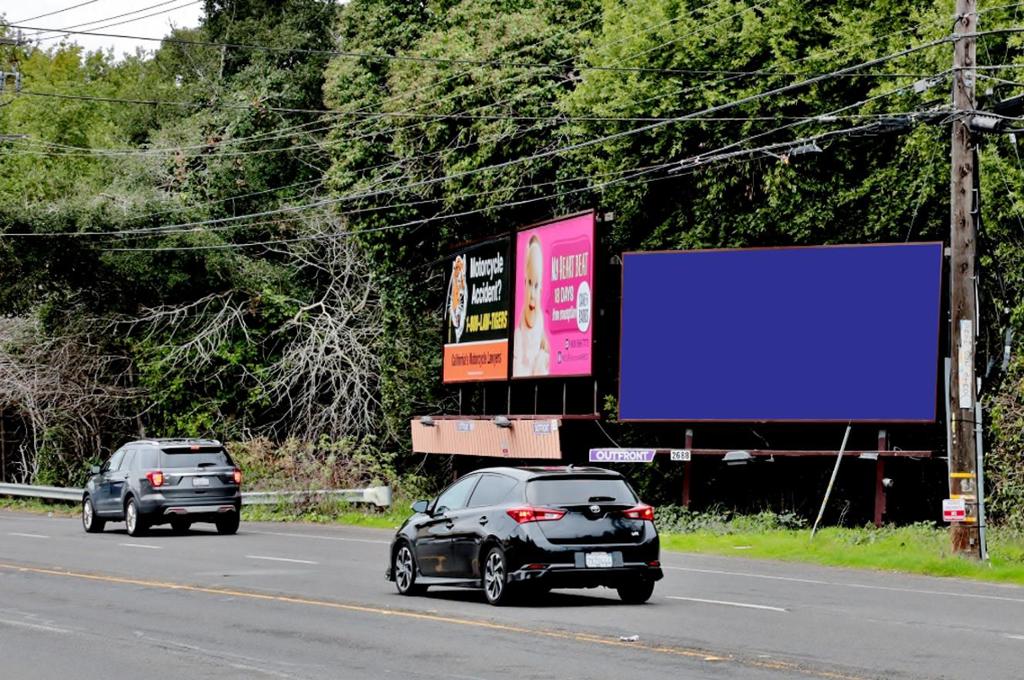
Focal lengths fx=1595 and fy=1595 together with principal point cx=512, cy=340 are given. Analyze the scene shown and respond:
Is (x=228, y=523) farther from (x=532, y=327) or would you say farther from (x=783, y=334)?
(x=783, y=334)

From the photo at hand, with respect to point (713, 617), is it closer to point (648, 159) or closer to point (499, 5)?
point (648, 159)

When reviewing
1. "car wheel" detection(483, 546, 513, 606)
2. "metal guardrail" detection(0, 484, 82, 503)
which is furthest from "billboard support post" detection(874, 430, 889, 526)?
A: "metal guardrail" detection(0, 484, 82, 503)

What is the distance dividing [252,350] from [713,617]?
108 feet

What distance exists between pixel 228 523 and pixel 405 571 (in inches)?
510

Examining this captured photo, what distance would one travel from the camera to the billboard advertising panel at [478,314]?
126ft

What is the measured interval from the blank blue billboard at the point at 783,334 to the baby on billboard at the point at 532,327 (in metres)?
2.99

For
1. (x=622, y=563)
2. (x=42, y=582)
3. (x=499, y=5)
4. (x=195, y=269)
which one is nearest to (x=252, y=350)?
(x=195, y=269)

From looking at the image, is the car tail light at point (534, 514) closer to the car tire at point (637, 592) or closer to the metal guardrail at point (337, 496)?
the car tire at point (637, 592)

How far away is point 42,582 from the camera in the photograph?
20219 millimetres

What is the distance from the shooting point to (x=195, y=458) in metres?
30.5

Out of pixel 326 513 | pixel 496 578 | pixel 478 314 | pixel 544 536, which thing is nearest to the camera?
pixel 544 536

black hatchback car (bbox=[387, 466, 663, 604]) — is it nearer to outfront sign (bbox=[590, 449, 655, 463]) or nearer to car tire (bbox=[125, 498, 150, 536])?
car tire (bbox=[125, 498, 150, 536])

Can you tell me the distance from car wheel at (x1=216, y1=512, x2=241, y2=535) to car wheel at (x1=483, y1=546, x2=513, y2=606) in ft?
46.5

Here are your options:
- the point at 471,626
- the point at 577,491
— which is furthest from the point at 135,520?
the point at 471,626
